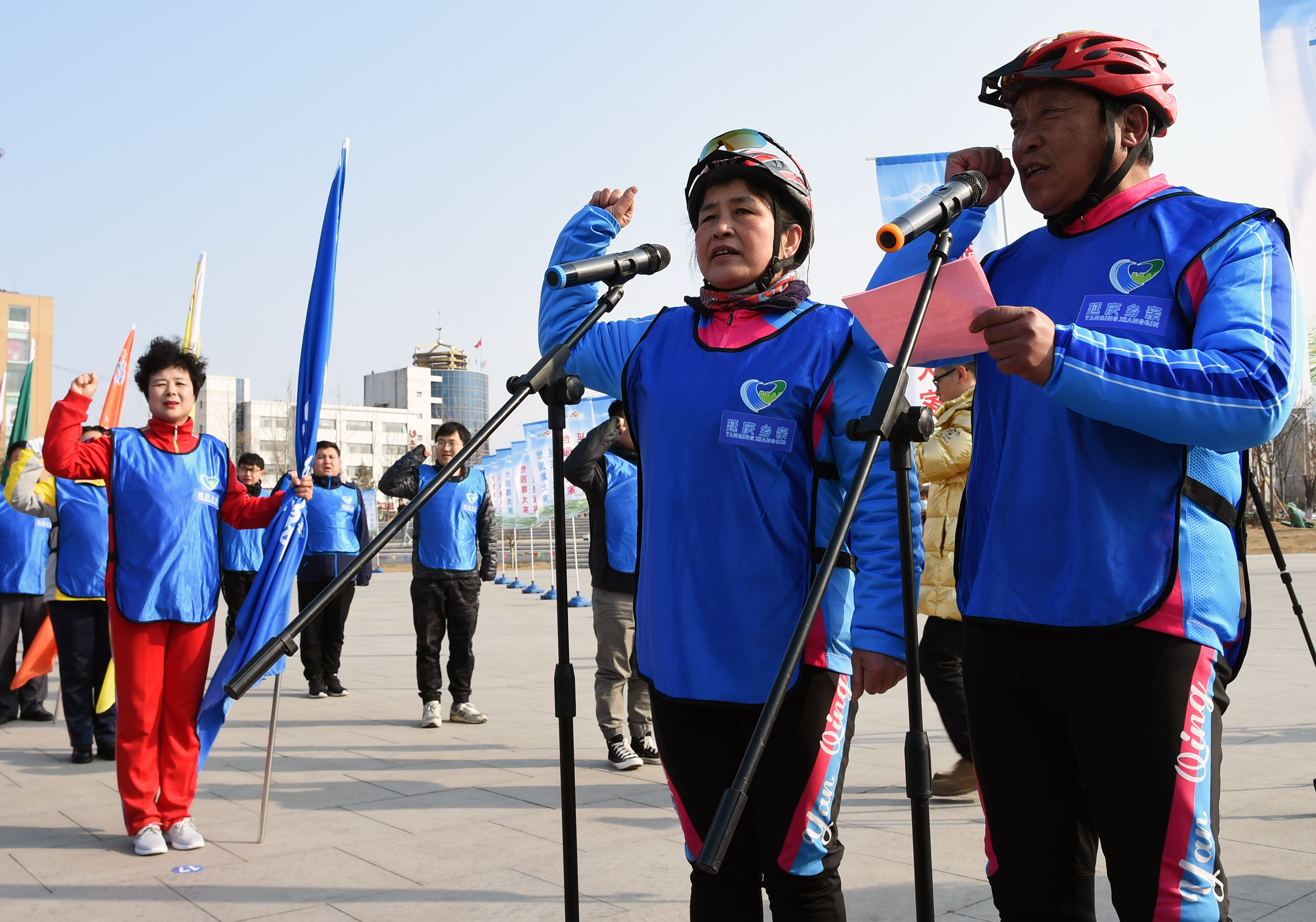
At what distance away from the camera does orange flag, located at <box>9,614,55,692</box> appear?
7.85m

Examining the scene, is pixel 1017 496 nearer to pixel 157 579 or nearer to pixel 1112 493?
pixel 1112 493

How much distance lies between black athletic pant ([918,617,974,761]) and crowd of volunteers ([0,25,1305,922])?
107 inches

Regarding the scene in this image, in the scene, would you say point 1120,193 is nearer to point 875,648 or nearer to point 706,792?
point 875,648

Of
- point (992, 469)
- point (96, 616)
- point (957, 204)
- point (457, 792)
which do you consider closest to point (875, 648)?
point (992, 469)

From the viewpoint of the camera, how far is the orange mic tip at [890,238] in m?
1.81

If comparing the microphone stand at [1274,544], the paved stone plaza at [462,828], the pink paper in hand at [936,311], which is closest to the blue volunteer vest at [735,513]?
the pink paper in hand at [936,311]

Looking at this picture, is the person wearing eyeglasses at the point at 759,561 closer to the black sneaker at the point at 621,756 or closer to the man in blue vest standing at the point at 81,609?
the black sneaker at the point at 621,756

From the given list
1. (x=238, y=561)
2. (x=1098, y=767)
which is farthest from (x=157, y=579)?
(x=238, y=561)

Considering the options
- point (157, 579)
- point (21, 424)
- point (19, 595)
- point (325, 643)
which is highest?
point (21, 424)

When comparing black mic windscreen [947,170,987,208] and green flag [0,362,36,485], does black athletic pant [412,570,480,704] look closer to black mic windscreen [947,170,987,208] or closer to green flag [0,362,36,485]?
green flag [0,362,36,485]

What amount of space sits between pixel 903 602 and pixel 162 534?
12.9ft

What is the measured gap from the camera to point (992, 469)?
211 cm

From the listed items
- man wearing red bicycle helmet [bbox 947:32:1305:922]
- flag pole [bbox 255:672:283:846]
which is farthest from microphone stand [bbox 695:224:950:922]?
flag pole [bbox 255:672:283:846]

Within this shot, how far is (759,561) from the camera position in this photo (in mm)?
2322
